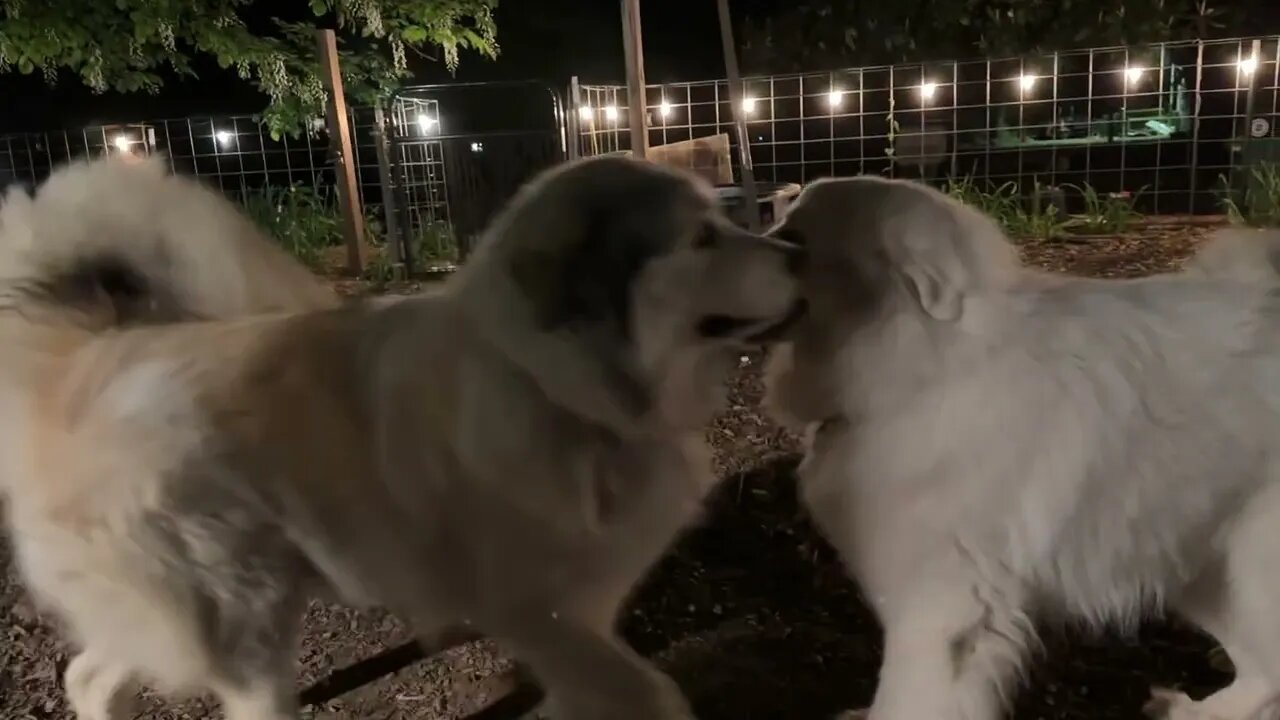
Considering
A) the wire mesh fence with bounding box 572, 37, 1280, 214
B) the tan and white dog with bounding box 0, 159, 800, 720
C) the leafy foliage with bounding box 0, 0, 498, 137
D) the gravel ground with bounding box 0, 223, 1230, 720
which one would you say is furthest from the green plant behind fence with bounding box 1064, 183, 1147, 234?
the tan and white dog with bounding box 0, 159, 800, 720

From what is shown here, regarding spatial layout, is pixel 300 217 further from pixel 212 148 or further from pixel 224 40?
pixel 224 40

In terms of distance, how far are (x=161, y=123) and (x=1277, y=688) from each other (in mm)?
8247

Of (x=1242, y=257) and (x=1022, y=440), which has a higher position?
(x=1242, y=257)

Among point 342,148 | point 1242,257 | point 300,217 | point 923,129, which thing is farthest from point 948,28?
point 1242,257

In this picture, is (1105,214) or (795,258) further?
(1105,214)

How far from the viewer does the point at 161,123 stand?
7.91 m

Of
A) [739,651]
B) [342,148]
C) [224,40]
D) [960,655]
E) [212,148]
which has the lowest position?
[739,651]

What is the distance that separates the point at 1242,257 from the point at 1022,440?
0.50 meters

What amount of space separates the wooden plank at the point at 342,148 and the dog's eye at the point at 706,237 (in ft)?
15.9

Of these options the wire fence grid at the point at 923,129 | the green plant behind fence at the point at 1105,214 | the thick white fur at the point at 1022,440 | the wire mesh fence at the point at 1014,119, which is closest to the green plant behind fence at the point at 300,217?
the wire fence grid at the point at 923,129

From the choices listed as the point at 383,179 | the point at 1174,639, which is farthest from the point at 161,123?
the point at 1174,639

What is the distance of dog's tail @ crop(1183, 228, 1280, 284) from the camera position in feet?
5.49

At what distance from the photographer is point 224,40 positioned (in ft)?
17.9

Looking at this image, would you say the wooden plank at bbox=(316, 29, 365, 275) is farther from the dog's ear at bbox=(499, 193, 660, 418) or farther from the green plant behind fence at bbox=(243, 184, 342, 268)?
the dog's ear at bbox=(499, 193, 660, 418)
